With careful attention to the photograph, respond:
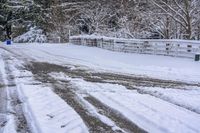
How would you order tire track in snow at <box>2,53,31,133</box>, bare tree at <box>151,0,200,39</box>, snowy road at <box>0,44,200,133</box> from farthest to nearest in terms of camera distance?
bare tree at <box>151,0,200,39</box>
snowy road at <box>0,44,200,133</box>
tire track in snow at <box>2,53,31,133</box>

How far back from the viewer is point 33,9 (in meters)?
51.7

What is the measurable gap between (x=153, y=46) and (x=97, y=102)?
1525 cm

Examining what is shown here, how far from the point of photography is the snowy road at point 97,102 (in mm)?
7016

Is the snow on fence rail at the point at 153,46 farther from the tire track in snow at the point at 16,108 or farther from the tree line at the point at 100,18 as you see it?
the tire track in snow at the point at 16,108

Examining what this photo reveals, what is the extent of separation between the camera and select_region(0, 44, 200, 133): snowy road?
7016mm

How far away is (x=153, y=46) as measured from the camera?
78.3 feet

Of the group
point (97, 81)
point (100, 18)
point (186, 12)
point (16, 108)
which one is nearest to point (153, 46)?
point (186, 12)

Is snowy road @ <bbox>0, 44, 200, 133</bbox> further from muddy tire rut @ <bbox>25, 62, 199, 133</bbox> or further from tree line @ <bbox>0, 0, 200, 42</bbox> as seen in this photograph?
tree line @ <bbox>0, 0, 200, 42</bbox>

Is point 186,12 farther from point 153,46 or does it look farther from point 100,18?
point 100,18

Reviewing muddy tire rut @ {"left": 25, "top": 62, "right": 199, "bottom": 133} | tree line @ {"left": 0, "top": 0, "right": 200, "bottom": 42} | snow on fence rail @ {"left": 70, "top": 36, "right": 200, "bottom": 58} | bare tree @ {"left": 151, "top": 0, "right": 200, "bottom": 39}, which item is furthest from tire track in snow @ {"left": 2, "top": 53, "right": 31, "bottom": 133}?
tree line @ {"left": 0, "top": 0, "right": 200, "bottom": 42}

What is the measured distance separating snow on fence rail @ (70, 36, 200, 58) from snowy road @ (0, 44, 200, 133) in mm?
5686

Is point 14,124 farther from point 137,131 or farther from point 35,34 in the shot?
point 35,34

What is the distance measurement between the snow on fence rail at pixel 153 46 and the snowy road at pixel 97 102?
5.69 metres

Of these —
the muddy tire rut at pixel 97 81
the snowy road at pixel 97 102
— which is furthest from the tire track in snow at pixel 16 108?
the muddy tire rut at pixel 97 81
